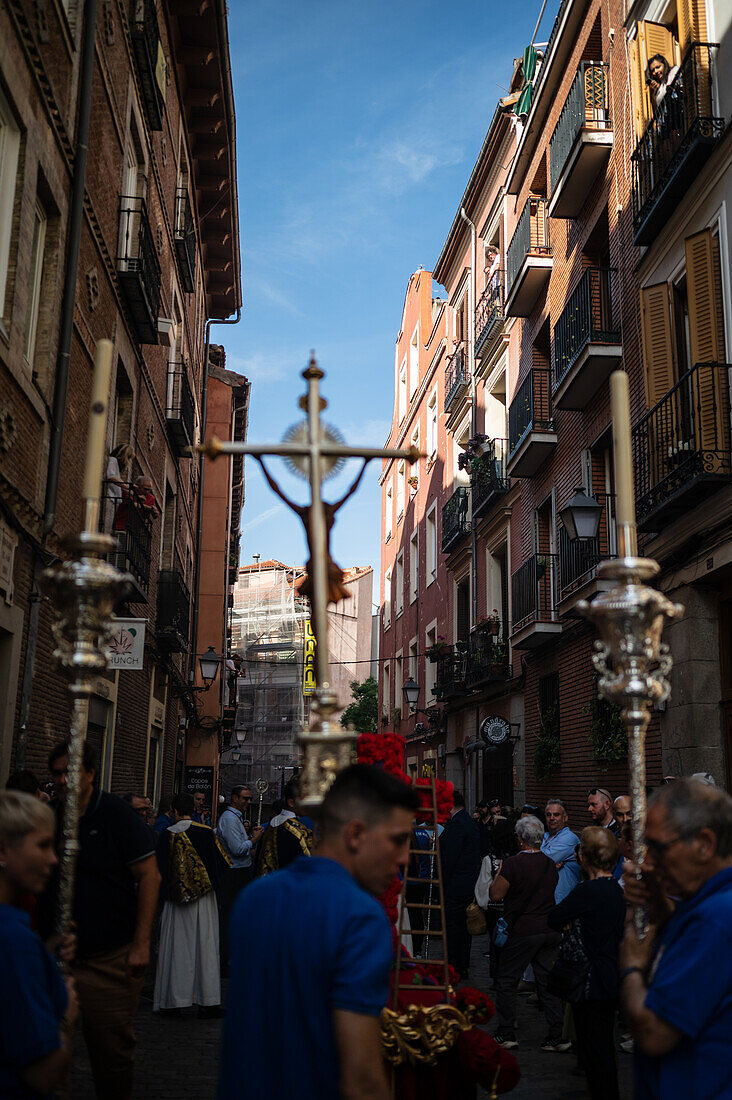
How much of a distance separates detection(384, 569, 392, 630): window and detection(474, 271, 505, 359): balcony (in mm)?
15461

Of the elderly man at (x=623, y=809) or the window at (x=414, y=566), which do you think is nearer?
the elderly man at (x=623, y=809)

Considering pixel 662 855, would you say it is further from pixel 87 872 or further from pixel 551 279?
pixel 551 279

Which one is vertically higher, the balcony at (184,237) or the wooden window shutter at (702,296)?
the balcony at (184,237)

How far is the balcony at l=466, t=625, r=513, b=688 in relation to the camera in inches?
812

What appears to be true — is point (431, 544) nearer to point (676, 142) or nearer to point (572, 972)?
point (676, 142)

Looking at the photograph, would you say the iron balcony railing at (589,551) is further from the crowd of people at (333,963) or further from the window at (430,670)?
the window at (430,670)

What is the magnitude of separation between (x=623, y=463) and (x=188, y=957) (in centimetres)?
739

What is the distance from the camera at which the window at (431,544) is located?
30.3 meters

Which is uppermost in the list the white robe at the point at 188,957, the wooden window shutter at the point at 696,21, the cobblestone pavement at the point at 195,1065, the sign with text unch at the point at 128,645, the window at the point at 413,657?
the wooden window shutter at the point at 696,21

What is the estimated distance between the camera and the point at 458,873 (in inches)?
411

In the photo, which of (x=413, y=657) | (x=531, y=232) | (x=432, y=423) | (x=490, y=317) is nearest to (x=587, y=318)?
(x=531, y=232)

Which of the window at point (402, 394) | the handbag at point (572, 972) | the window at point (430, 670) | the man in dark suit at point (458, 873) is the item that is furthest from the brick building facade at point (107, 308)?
the window at point (402, 394)

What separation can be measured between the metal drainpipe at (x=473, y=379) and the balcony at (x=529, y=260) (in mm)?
4946

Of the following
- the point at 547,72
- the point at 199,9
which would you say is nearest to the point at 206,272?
the point at 199,9
